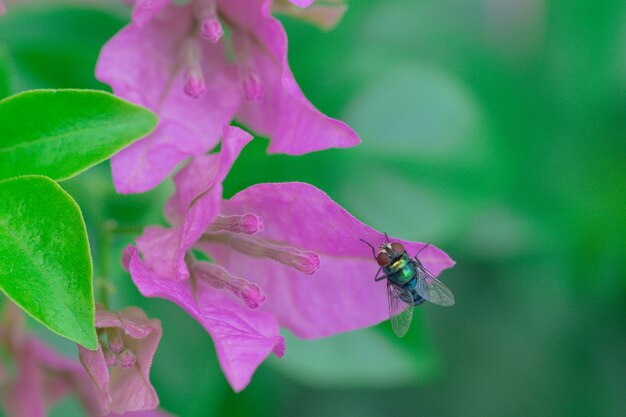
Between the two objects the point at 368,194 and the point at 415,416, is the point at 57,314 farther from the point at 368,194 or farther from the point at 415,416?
the point at 415,416

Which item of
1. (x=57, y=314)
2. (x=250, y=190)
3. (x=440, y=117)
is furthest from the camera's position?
(x=440, y=117)

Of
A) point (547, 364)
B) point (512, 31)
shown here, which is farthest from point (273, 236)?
point (512, 31)

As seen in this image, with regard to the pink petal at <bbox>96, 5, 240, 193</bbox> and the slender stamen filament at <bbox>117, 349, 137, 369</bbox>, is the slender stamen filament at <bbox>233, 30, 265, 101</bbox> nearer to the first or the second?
the pink petal at <bbox>96, 5, 240, 193</bbox>

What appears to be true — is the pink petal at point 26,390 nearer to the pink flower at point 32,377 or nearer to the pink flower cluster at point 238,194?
the pink flower at point 32,377

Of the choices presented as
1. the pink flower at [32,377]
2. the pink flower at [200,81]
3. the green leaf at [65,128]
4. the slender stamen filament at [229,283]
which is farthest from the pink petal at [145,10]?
the pink flower at [32,377]

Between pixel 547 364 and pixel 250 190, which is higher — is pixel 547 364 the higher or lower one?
the lower one

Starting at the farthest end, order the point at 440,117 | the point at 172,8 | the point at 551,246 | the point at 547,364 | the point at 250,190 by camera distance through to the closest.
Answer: the point at 547,364 < the point at 551,246 < the point at 440,117 < the point at 172,8 < the point at 250,190
